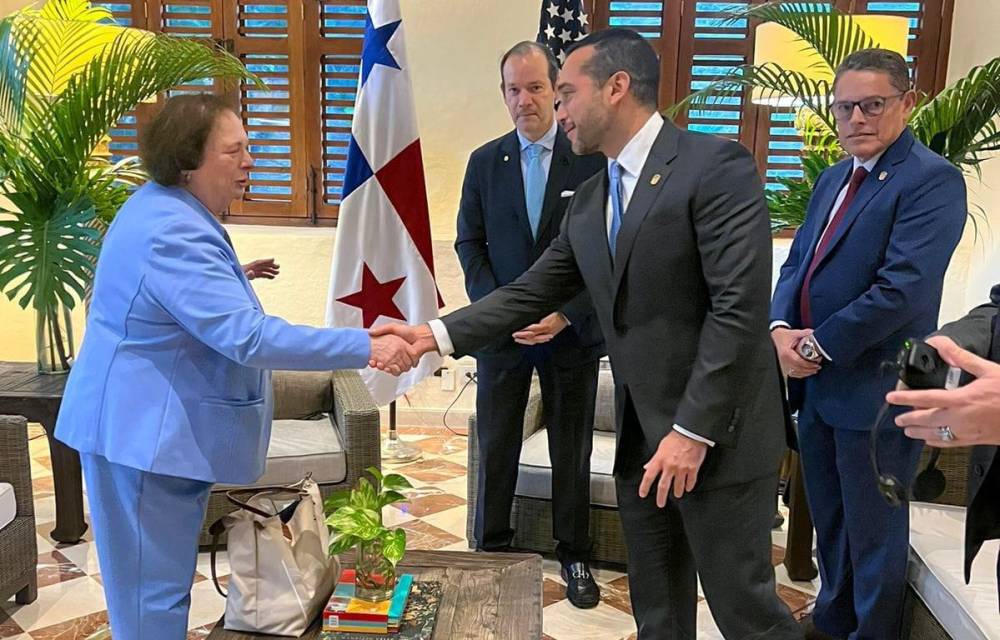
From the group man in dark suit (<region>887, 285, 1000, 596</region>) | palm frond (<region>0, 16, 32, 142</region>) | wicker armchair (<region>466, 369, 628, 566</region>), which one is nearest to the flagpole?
wicker armchair (<region>466, 369, 628, 566</region>)

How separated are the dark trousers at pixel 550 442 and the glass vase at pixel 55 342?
5.35ft

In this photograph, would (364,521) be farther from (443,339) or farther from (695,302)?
(695,302)

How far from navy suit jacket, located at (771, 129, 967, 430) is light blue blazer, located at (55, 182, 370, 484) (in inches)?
45.9

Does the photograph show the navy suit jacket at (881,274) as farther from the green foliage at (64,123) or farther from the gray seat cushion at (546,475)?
the green foliage at (64,123)

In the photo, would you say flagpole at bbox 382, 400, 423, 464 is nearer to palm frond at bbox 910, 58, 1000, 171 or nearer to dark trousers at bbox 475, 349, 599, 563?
dark trousers at bbox 475, 349, 599, 563

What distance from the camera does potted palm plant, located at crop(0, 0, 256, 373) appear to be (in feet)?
9.62

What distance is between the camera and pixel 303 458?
9.43 feet

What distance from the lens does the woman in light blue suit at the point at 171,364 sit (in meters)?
1.64

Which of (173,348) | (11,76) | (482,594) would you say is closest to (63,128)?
(11,76)

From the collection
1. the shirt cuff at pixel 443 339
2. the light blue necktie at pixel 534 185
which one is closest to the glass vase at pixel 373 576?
the shirt cuff at pixel 443 339

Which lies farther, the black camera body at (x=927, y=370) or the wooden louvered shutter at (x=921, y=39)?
the wooden louvered shutter at (x=921, y=39)

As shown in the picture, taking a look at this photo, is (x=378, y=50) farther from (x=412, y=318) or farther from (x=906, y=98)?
(x=906, y=98)

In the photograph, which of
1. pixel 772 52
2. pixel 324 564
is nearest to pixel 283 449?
pixel 324 564

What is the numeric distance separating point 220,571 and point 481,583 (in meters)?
1.34
